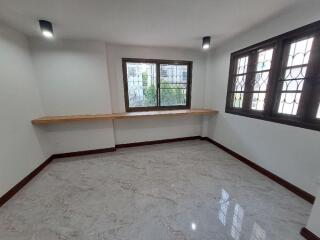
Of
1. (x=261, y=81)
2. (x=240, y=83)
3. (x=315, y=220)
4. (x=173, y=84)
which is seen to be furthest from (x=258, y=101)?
(x=173, y=84)

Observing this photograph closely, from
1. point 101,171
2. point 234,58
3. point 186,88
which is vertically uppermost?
point 234,58

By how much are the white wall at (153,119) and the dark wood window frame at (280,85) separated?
108 cm

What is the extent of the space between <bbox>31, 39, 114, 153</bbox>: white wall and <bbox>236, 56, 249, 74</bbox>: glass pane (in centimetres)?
265

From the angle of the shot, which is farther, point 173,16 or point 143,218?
point 173,16

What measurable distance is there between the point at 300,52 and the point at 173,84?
7.38 feet

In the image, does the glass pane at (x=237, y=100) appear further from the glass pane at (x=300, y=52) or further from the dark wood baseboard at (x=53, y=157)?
the dark wood baseboard at (x=53, y=157)

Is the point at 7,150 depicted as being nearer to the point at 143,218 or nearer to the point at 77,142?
the point at 77,142

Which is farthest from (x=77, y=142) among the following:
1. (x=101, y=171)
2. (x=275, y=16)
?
(x=275, y=16)

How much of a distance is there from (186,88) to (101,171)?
2692mm

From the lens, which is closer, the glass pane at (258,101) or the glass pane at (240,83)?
the glass pane at (258,101)

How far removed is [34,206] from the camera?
67.5 inches

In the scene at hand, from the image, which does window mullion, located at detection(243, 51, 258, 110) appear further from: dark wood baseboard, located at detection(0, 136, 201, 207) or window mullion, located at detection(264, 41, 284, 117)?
dark wood baseboard, located at detection(0, 136, 201, 207)

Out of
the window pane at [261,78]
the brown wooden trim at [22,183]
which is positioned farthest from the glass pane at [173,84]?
the brown wooden trim at [22,183]

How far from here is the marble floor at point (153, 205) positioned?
1.38 meters
